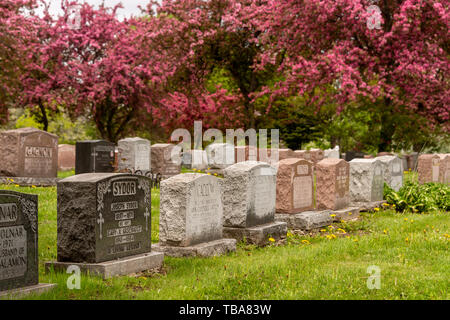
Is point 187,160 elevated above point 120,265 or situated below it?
above

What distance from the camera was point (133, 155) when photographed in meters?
18.5

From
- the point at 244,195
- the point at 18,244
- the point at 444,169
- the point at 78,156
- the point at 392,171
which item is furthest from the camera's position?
the point at 444,169

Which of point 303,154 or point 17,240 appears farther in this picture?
point 303,154

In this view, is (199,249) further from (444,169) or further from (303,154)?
(303,154)

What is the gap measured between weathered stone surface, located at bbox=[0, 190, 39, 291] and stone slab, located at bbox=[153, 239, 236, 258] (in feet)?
8.06

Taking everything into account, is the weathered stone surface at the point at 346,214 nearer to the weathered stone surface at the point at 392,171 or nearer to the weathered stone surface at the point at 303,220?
the weathered stone surface at the point at 303,220

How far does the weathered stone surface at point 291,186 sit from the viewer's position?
10.8 meters

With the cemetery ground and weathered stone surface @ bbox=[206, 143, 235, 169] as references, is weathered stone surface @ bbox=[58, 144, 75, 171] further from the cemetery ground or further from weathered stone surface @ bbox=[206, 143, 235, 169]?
the cemetery ground

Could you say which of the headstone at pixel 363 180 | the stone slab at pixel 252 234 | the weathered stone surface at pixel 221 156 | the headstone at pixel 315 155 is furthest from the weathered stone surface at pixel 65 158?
the stone slab at pixel 252 234

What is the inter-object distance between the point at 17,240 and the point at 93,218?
1.09 metres

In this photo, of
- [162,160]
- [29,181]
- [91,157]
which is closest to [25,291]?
[29,181]

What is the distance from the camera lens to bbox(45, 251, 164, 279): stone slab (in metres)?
6.41

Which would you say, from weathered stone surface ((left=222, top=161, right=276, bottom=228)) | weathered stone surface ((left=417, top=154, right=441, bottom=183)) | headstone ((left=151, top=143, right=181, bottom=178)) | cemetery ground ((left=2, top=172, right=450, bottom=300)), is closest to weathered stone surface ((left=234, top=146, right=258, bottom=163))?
headstone ((left=151, top=143, right=181, bottom=178))
